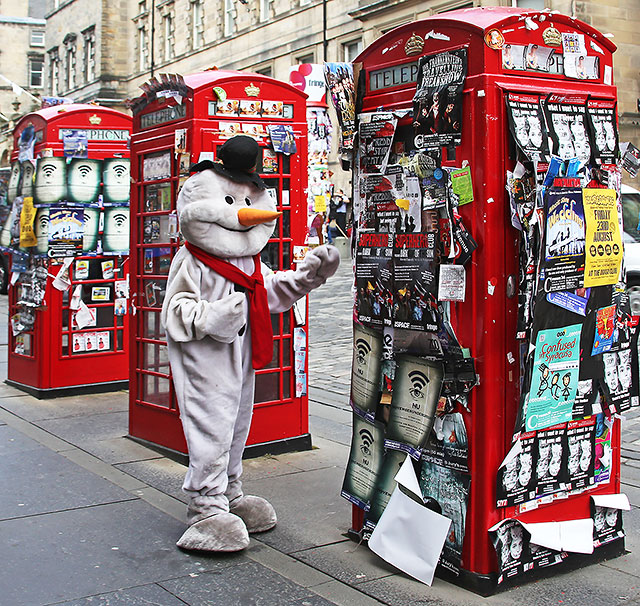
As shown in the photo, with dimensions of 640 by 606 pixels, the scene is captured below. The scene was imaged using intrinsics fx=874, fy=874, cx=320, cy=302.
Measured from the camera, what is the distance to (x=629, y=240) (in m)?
13.4

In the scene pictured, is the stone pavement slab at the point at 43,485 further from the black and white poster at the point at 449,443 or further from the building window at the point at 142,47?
the building window at the point at 142,47

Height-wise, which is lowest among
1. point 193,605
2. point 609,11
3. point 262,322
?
point 193,605

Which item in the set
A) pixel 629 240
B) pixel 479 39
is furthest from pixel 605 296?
pixel 629 240

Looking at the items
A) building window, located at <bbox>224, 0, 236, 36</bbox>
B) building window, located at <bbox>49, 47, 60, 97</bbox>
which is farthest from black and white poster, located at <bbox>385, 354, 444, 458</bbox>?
building window, located at <bbox>49, 47, 60, 97</bbox>

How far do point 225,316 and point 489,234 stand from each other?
139 centimetres

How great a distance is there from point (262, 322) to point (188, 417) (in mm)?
636

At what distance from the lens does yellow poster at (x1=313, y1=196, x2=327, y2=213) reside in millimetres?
6713

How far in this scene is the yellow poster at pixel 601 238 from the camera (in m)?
4.03

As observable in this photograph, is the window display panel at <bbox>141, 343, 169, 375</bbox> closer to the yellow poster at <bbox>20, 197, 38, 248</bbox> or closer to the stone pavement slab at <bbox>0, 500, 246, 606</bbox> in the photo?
the stone pavement slab at <bbox>0, 500, 246, 606</bbox>

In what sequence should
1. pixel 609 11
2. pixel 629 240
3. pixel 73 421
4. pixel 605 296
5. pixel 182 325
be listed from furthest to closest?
pixel 609 11, pixel 629 240, pixel 73 421, pixel 182 325, pixel 605 296

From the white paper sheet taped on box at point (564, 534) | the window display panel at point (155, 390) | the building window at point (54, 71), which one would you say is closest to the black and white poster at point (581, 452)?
the white paper sheet taped on box at point (564, 534)

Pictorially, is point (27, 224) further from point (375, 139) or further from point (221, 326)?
point (375, 139)

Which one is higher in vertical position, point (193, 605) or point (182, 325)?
point (182, 325)

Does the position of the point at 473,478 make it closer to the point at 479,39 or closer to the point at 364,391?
the point at 364,391
